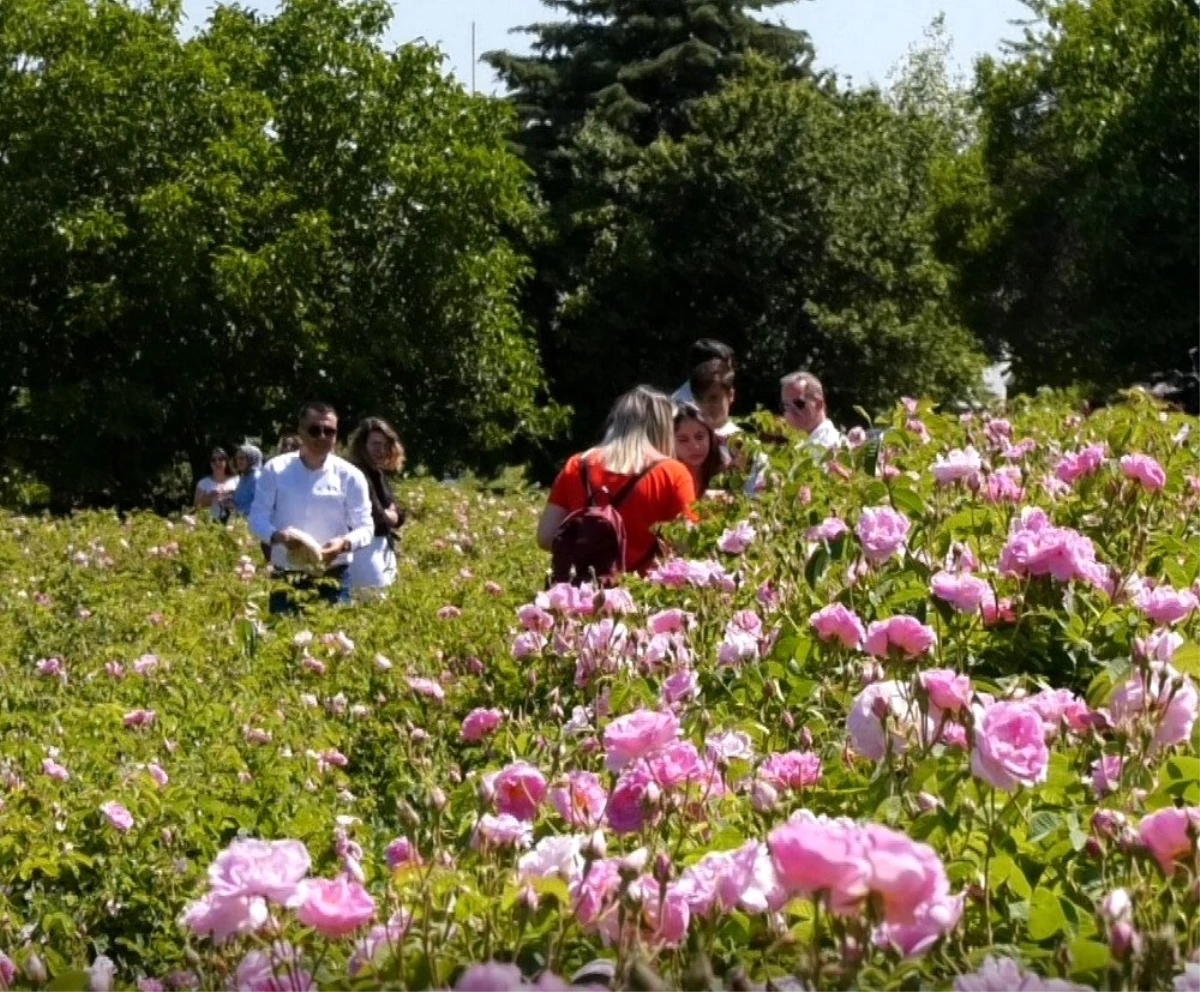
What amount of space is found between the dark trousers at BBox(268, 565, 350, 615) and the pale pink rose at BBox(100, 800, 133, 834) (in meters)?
4.10

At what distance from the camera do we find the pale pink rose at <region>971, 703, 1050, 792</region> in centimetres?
231

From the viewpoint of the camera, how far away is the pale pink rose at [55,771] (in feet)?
15.4

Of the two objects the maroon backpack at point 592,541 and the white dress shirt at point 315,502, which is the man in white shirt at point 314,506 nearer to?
the white dress shirt at point 315,502

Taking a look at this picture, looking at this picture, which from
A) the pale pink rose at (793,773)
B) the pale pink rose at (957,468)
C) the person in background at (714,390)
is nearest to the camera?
the pale pink rose at (793,773)

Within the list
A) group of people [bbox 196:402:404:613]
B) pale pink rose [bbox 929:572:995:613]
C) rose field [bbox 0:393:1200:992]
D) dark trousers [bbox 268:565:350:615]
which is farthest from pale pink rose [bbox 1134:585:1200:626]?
group of people [bbox 196:402:404:613]

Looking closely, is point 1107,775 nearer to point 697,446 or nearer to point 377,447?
point 697,446

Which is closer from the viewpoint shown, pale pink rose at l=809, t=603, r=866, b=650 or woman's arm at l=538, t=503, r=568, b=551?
pale pink rose at l=809, t=603, r=866, b=650

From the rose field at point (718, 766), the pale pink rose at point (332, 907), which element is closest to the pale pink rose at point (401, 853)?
the rose field at point (718, 766)

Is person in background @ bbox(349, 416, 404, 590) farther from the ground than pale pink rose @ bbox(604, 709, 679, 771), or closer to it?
closer to it

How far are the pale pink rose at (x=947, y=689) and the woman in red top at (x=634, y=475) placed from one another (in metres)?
3.83

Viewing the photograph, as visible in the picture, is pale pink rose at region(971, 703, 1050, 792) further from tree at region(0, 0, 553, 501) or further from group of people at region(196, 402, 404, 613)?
tree at region(0, 0, 553, 501)

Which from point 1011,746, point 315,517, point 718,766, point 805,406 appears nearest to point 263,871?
point 1011,746

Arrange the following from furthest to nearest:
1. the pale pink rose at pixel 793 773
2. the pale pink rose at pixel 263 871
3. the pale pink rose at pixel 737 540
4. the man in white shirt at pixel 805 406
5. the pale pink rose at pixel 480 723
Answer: the man in white shirt at pixel 805 406 → the pale pink rose at pixel 737 540 → the pale pink rose at pixel 480 723 → the pale pink rose at pixel 793 773 → the pale pink rose at pixel 263 871

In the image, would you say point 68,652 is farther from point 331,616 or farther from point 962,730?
point 962,730
